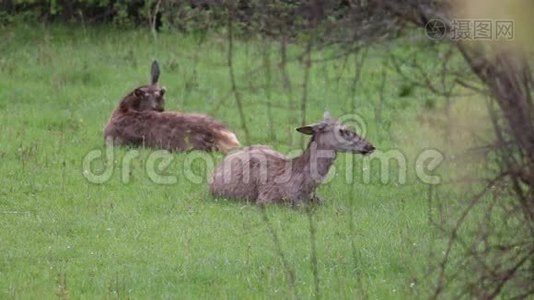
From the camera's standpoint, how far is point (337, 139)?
39.0 ft

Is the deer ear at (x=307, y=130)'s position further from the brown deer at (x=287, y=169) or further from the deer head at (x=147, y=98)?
the deer head at (x=147, y=98)

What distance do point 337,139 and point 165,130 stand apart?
2.75 metres

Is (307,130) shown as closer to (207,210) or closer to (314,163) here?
(314,163)

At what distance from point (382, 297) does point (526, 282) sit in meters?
2.05

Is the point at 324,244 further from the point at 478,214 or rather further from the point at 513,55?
the point at 513,55

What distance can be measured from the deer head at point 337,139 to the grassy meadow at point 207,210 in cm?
38

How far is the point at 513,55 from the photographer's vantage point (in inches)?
238

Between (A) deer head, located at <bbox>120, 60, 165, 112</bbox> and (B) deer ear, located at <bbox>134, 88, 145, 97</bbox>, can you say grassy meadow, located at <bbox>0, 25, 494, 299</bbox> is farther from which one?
(B) deer ear, located at <bbox>134, 88, 145, 97</bbox>

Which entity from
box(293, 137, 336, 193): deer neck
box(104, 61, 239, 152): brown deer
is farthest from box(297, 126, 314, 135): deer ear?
box(104, 61, 239, 152): brown deer

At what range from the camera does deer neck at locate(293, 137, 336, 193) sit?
11664 millimetres

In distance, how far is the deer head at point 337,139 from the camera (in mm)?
11859

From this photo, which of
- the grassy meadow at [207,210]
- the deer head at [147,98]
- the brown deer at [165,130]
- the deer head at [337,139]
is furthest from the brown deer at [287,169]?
the deer head at [147,98]

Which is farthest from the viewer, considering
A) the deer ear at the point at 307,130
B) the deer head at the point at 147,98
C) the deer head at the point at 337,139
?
the deer head at the point at 147,98

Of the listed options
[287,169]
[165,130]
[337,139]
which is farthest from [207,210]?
[165,130]
